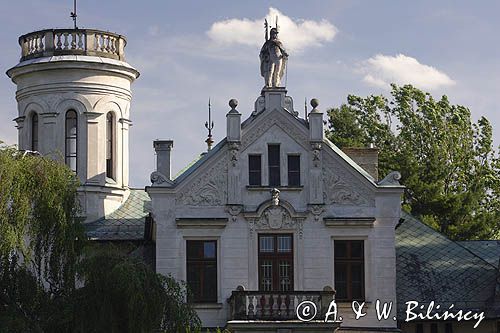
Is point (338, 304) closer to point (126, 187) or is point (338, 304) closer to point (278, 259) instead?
point (278, 259)

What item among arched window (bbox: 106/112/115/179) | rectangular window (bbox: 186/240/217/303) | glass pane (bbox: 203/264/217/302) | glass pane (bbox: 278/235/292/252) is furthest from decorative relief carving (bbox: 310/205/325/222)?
arched window (bbox: 106/112/115/179)

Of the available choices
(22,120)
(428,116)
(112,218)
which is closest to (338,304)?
(112,218)

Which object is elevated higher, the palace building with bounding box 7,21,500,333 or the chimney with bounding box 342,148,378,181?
the chimney with bounding box 342,148,378,181

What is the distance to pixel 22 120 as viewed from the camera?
1820 inches

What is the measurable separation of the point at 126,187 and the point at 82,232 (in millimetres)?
13131

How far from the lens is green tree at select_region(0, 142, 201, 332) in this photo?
32.2 m

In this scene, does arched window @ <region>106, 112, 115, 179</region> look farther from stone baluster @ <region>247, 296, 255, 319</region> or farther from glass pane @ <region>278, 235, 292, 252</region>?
stone baluster @ <region>247, 296, 255, 319</region>

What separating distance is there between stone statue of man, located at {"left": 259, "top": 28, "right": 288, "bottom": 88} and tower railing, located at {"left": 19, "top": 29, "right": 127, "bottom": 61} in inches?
278

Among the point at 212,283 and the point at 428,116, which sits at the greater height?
the point at 428,116

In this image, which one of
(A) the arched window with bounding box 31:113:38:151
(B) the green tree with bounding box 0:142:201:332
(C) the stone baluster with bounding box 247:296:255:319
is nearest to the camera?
(B) the green tree with bounding box 0:142:201:332

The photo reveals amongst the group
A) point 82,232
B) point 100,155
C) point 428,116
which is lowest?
point 82,232

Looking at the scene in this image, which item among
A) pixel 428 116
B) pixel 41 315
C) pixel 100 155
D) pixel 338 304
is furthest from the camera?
pixel 428 116

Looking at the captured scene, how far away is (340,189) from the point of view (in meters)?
41.3

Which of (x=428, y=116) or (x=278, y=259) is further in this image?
(x=428, y=116)
